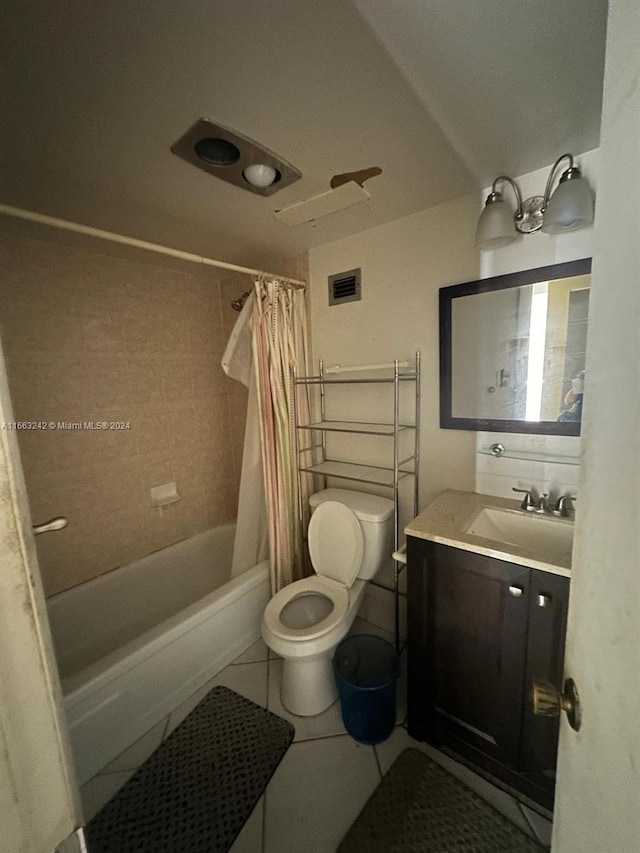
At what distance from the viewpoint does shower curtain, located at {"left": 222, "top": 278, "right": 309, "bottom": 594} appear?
173 centimetres

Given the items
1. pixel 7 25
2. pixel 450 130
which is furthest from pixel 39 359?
pixel 450 130

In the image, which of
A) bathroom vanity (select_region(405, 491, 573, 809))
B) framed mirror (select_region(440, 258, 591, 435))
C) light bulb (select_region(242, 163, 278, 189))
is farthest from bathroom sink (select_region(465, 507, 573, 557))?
light bulb (select_region(242, 163, 278, 189))

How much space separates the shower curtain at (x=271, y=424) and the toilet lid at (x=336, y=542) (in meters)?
0.21

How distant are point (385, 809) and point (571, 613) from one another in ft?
4.01

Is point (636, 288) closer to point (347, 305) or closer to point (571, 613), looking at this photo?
point (571, 613)

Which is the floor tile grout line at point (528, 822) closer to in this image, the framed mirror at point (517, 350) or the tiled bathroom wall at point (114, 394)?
the framed mirror at point (517, 350)

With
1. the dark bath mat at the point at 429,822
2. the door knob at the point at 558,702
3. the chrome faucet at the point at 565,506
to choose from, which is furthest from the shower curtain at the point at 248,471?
the door knob at the point at 558,702

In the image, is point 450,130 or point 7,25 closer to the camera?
point 7,25

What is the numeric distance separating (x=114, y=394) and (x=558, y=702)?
228 centimetres

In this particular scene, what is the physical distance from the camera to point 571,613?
51 centimetres

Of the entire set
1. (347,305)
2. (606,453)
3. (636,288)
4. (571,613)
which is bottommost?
(571,613)

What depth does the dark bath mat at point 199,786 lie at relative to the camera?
1.07 metres

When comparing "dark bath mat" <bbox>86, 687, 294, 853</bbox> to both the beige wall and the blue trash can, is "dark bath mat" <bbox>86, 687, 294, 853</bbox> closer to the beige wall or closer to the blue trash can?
the blue trash can

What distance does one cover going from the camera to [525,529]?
1.31 metres
